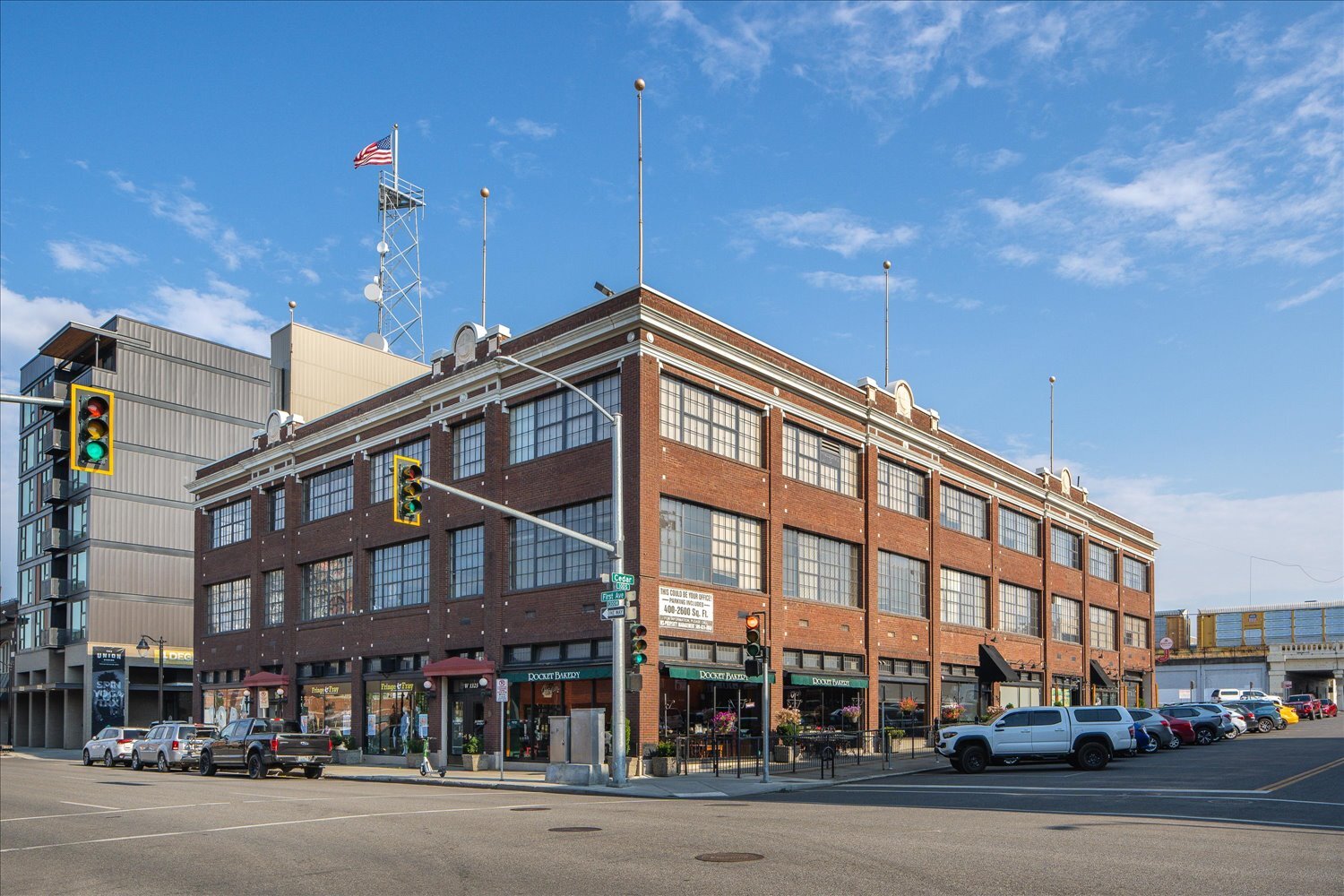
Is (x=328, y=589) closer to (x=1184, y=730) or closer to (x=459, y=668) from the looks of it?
(x=459, y=668)

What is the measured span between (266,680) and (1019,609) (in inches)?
1404

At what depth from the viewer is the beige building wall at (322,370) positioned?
208 ft

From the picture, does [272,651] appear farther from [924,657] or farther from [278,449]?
[924,657]

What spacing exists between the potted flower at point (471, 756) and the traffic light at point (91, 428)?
26.9 m

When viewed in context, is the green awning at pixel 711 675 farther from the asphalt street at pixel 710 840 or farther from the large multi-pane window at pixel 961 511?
the large multi-pane window at pixel 961 511

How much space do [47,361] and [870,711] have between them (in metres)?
70.0

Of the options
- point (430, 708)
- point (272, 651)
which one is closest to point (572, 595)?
point (430, 708)

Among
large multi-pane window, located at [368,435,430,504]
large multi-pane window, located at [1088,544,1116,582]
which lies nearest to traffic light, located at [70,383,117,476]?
large multi-pane window, located at [368,435,430,504]

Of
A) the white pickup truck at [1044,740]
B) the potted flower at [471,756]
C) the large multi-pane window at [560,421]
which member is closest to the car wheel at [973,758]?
the white pickup truck at [1044,740]

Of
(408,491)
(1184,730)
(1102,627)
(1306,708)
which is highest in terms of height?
(408,491)

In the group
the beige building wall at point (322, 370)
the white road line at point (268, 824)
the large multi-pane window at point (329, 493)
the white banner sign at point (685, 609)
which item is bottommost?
the white road line at point (268, 824)

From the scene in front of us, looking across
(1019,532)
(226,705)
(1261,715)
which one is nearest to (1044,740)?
(1019,532)

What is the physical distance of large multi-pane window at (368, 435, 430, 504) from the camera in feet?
151

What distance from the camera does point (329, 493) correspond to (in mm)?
51719
